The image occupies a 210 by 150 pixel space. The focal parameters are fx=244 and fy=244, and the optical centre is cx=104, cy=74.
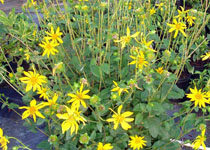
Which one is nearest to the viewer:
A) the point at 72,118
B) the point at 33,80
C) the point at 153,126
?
the point at 72,118

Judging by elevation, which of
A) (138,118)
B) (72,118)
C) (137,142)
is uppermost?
(72,118)

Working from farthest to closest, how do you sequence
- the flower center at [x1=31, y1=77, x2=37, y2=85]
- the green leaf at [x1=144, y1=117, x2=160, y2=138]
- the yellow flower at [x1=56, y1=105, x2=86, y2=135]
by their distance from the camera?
the green leaf at [x1=144, y1=117, x2=160, y2=138] < the flower center at [x1=31, y1=77, x2=37, y2=85] < the yellow flower at [x1=56, y1=105, x2=86, y2=135]

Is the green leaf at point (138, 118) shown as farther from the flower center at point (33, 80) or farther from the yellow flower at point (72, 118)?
the flower center at point (33, 80)

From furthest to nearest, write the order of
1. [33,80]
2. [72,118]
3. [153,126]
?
[153,126] → [33,80] → [72,118]

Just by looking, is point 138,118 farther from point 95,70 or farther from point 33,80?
point 33,80

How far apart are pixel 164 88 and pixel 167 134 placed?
7.7 inches

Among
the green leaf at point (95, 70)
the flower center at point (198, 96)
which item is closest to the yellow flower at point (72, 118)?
the green leaf at point (95, 70)

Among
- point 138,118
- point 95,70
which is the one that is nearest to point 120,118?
point 138,118

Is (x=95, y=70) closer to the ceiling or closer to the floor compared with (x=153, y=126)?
closer to the ceiling

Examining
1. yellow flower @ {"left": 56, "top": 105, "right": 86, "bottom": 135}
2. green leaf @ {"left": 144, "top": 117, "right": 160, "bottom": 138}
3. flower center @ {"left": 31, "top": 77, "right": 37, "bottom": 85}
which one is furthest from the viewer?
green leaf @ {"left": 144, "top": 117, "right": 160, "bottom": 138}

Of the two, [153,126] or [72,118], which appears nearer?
[72,118]

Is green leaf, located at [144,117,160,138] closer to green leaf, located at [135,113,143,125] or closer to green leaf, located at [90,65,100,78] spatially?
green leaf, located at [135,113,143,125]

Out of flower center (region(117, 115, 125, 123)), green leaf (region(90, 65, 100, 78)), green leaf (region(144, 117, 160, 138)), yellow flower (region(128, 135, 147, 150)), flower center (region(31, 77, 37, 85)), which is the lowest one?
yellow flower (region(128, 135, 147, 150))

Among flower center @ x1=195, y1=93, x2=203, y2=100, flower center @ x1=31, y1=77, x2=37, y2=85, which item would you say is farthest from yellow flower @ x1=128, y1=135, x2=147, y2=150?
flower center @ x1=31, y1=77, x2=37, y2=85
